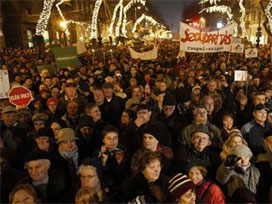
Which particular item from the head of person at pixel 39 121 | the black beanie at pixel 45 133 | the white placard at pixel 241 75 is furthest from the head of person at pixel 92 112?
the white placard at pixel 241 75

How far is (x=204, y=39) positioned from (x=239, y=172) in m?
6.72

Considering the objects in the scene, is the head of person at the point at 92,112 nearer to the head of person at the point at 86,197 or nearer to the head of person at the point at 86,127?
the head of person at the point at 86,127

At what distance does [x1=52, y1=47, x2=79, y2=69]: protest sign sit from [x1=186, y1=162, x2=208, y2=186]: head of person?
7.53 m

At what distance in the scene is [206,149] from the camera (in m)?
4.05

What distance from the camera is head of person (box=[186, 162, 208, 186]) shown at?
10.6 ft

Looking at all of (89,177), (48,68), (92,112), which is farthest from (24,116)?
(48,68)

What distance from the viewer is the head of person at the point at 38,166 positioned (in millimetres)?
3387

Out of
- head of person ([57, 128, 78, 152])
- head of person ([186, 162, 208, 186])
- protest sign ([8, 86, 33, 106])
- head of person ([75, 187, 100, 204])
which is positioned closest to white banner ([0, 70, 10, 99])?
protest sign ([8, 86, 33, 106])

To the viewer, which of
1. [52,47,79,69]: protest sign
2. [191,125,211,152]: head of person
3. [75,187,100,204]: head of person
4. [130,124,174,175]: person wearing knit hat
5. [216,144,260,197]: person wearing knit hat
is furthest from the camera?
[52,47,79,69]: protest sign

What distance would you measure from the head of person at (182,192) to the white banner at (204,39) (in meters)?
7.09

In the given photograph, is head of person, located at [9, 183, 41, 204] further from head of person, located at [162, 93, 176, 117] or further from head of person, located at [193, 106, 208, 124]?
head of person, located at [162, 93, 176, 117]

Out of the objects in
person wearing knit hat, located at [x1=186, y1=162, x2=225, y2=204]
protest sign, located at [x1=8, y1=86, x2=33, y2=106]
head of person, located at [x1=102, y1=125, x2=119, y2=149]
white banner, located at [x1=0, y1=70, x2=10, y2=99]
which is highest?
white banner, located at [x1=0, y1=70, x2=10, y2=99]

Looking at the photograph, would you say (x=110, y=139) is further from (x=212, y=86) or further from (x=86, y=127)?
(x=212, y=86)

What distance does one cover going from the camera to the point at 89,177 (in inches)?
125
